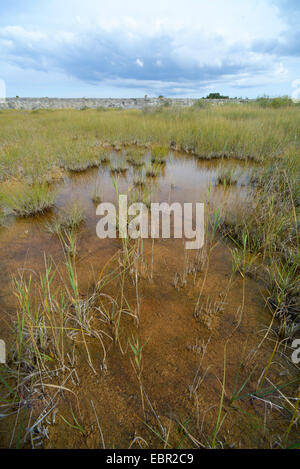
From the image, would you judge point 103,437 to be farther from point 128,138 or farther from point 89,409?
point 128,138

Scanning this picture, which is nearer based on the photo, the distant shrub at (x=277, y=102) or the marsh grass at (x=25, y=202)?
the marsh grass at (x=25, y=202)

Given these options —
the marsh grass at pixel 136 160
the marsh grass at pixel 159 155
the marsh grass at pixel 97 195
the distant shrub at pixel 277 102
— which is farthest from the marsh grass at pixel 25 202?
the distant shrub at pixel 277 102

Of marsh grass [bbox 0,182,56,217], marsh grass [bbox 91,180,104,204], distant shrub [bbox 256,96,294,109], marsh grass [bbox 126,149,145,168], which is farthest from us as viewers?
distant shrub [bbox 256,96,294,109]

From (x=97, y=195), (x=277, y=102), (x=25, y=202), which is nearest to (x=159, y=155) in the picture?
(x=97, y=195)

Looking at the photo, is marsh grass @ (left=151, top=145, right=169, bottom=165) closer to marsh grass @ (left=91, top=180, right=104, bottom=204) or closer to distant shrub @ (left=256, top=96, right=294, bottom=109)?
marsh grass @ (left=91, top=180, right=104, bottom=204)

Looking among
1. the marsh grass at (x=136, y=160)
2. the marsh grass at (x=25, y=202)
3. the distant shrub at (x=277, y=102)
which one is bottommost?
the marsh grass at (x=25, y=202)

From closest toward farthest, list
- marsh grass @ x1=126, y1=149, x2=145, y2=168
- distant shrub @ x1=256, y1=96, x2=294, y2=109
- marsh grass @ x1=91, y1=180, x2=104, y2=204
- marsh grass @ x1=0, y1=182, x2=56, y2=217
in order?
marsh grass @ x1=0, y1=182, x2=56, y2=217
marsh grass @ x1=91, y1=180, x2=104, y2=204
marsh grass @ x1=126, y1=149, x2=145, y2=168
distant shrub @ x1=256, y1=96, x2=294, y2=109

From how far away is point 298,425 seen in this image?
3.19 ft

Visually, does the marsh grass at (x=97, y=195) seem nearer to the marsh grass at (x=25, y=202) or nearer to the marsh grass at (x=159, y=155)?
the marsh grass at (x=25, y=202)

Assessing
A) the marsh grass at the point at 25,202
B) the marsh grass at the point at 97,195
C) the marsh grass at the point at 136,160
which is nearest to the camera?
the marsh grass at the point at 25,202

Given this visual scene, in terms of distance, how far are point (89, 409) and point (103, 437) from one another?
0.14 meters

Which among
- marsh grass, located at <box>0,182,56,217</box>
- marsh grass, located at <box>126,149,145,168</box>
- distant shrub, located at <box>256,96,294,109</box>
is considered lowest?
marsh grass, located at <box>0,182,56,217</box>

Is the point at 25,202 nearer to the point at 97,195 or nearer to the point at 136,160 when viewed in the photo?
the point at 97,195

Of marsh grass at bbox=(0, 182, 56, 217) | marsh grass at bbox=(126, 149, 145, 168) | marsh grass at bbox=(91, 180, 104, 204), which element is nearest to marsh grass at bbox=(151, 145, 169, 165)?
marsh grass at bbox=(126, 149, 145, 168)
